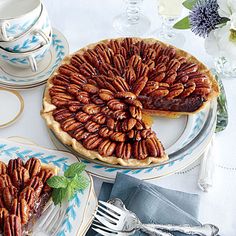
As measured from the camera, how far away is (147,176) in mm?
954

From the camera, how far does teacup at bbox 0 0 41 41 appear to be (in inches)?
42.8

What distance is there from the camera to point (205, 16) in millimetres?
1013

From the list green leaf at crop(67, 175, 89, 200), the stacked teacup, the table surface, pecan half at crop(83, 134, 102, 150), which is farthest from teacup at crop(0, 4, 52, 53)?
green leaf at crop(67, 175, 89, 200)

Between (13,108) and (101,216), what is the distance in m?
0.38

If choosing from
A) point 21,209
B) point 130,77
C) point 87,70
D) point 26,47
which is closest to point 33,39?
point 26,47

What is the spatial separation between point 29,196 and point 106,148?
0.19 meters

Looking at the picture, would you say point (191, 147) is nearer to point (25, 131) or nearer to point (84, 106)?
point (84, 106)

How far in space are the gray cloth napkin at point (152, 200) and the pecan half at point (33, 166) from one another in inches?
5.7

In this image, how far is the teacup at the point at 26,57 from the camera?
1.15 metres

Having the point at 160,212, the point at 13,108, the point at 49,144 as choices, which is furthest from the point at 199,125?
the point at 13,108

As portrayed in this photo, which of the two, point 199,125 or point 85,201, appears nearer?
point 85,201

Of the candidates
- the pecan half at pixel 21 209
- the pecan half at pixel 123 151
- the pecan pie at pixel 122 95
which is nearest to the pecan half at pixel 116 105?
the pecan pie at pixel 122 95

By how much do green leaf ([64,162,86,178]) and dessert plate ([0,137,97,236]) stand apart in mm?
24

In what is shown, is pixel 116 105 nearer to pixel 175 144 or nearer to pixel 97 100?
pixel 97 100
